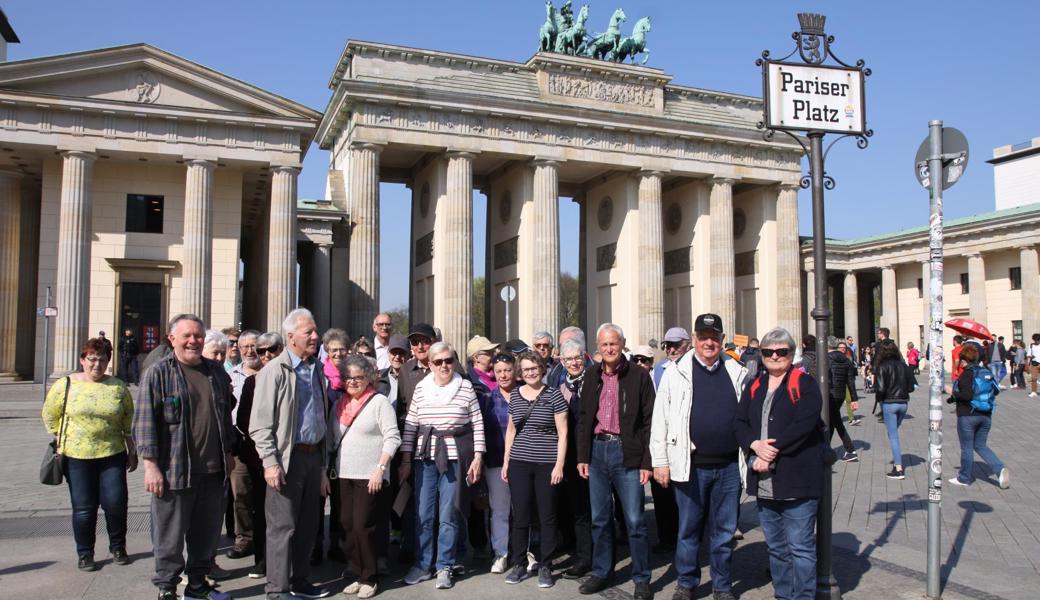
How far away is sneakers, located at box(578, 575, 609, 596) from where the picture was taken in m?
6.02

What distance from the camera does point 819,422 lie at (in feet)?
17.5

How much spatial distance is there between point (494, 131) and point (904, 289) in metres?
29.2

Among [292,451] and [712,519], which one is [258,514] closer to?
[292,451]

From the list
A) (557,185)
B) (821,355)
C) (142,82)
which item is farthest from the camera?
(557,185)

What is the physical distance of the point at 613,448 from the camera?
20.2ft

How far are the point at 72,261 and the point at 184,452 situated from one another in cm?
2198

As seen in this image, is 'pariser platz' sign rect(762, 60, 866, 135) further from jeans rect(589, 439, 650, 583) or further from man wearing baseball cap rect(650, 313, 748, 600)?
jeans rect(589, 439, 650, 583)

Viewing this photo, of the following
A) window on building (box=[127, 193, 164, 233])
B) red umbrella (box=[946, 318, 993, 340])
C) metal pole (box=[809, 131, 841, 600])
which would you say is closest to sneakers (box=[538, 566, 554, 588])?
metal pole (box=[809, 131, 841, 600])

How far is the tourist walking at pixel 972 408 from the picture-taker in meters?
10.0

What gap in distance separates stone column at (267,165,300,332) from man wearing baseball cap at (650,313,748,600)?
2195 cm

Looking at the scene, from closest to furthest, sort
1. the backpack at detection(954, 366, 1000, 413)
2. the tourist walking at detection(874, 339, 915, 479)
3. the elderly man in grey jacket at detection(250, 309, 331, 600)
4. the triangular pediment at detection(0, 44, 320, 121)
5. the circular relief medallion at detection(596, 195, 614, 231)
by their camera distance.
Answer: the elderly man in grey jacket at detection(250, 309, 331, 600), the backpack at detection(954, 366, 1000, 413), the tourist walking at detection(874, 339, 915, 479), the triangular pediment at detection(0, 44, 320, 121), the circular relief medallion at detection(596, 195, 614, 231)

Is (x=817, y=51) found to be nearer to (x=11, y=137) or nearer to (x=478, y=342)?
(x=478, y=342)

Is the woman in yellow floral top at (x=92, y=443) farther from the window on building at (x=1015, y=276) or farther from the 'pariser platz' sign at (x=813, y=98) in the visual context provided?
the window on building at (x=1015, y=276)

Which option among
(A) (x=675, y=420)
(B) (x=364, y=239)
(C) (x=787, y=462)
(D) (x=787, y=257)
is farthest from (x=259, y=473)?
(D) (x=787, y=257)
